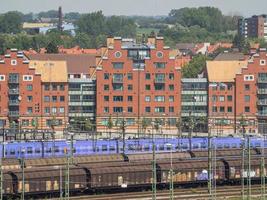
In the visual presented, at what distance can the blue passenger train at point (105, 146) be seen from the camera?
284 feet

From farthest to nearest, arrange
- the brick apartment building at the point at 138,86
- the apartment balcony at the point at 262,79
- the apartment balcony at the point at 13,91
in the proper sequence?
the apartment balcony at the point at 262,79 → the brick apartment building at the point at 138,86 → the apartment balcony at the point at 13,91

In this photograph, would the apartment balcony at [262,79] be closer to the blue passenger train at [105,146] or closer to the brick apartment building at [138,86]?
the brick apartment building at [138,86]

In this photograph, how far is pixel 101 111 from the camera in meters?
115

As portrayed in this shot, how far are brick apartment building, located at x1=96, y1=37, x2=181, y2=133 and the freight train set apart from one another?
32.3 m

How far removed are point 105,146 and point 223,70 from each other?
3121 centimetres

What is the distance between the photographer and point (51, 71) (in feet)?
382

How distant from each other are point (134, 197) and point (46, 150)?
18.9 metres

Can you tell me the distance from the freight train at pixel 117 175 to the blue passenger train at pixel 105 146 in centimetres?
565

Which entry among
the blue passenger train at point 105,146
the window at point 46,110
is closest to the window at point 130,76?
the window at point 46,110

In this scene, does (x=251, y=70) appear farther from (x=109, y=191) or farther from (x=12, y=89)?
(x=109, y=191)

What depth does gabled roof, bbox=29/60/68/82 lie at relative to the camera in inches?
4557

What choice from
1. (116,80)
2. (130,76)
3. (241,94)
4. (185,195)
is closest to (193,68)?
(241,94)

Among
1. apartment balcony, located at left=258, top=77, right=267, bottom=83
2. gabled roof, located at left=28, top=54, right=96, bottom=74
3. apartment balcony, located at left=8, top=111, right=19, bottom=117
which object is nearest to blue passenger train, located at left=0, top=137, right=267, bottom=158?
apartment balcony, located at left=258, top=77, right=267, bottom=83

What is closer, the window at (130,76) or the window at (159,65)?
the window at (130,76)
